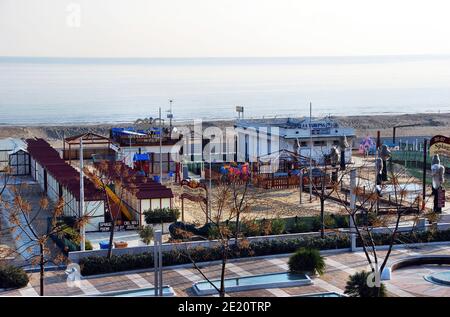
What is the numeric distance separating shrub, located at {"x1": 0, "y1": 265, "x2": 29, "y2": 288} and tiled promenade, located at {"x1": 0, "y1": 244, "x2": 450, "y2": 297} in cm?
11

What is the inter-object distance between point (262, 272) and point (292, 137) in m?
14.0

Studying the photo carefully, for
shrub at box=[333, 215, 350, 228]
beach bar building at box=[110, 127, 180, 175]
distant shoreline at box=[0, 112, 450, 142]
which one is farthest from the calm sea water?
shrub at box=[333, 215, 350, 228]

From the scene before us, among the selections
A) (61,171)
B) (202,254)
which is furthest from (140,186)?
(202,254)

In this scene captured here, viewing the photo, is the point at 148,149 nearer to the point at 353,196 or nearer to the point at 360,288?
the point at 353,196

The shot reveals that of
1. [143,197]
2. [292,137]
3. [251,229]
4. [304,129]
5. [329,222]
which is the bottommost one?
[329,222]

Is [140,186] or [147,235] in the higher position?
[140,186]

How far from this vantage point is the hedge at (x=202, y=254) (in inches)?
427

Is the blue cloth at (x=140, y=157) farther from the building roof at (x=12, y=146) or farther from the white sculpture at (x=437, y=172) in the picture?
the white sculpture at (x=437, y=172)

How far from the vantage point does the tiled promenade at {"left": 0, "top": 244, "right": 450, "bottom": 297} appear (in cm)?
953

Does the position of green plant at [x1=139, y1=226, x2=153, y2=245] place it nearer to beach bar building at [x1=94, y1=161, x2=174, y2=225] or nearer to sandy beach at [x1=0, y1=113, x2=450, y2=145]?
beach bar building at [x1=94, y1=161, x2=174, y2=225]

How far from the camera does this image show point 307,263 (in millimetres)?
10352

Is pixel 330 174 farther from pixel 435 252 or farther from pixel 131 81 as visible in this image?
pixel 131 81

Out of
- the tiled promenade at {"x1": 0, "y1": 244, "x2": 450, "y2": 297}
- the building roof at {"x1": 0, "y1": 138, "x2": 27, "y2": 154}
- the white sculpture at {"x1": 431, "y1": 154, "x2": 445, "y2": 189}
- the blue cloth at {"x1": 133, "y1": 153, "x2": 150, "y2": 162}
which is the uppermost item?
the white sculpture at {"x1": 431, "y1": 154, "x2": 445, "y2": 189}
